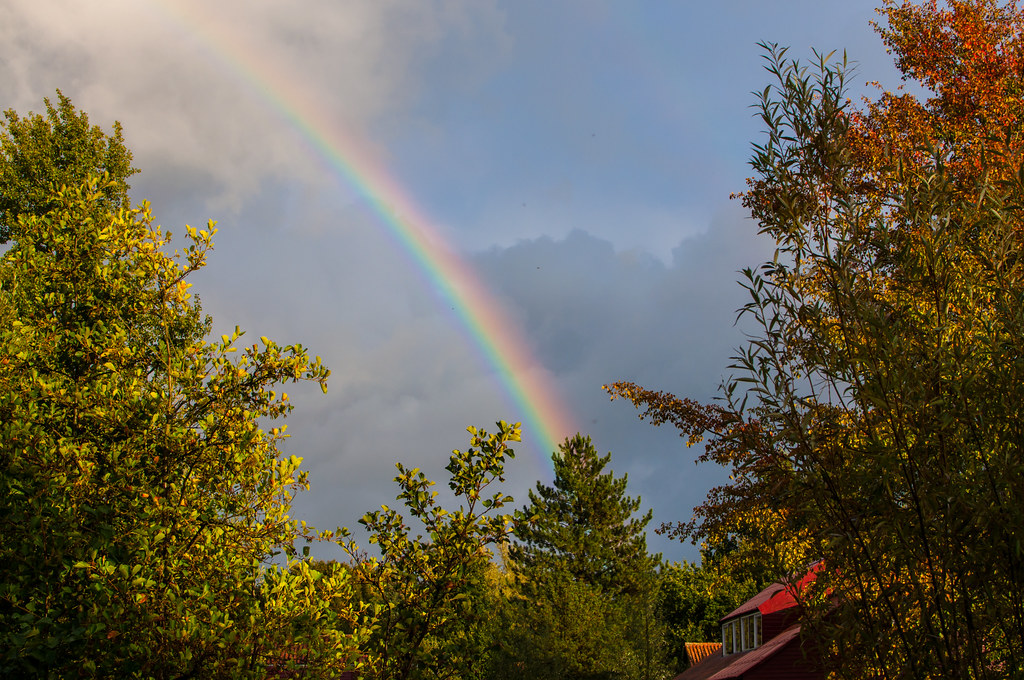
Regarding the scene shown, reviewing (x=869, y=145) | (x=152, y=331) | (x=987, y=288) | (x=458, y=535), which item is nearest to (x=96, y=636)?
(x=458, y=535)

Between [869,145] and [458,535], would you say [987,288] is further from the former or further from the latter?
[869,145]

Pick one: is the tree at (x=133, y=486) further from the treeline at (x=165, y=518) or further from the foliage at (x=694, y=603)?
the foliage at (x=694, y=603)

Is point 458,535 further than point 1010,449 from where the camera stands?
Yes

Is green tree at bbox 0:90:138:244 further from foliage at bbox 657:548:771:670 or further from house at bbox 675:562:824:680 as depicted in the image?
foliage at bbox 657:548:771:670

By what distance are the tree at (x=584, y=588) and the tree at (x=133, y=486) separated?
1525 cm

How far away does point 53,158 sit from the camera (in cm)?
2384

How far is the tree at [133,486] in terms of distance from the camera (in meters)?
6.11

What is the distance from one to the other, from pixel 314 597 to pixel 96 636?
1684mm

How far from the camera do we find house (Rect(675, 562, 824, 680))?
112 ft

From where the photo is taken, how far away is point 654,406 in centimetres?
1794

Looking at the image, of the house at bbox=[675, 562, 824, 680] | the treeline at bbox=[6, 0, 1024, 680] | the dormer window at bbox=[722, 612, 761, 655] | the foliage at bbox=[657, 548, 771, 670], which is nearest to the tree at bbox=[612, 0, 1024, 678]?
the treeline at bbox=[6, 0, 1024, 680]

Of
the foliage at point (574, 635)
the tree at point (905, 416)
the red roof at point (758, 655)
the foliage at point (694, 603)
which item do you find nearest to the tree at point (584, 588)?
the foliage at point (574, 635)

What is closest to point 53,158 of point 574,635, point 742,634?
point 574,635

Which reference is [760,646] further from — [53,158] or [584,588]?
[53,158]
